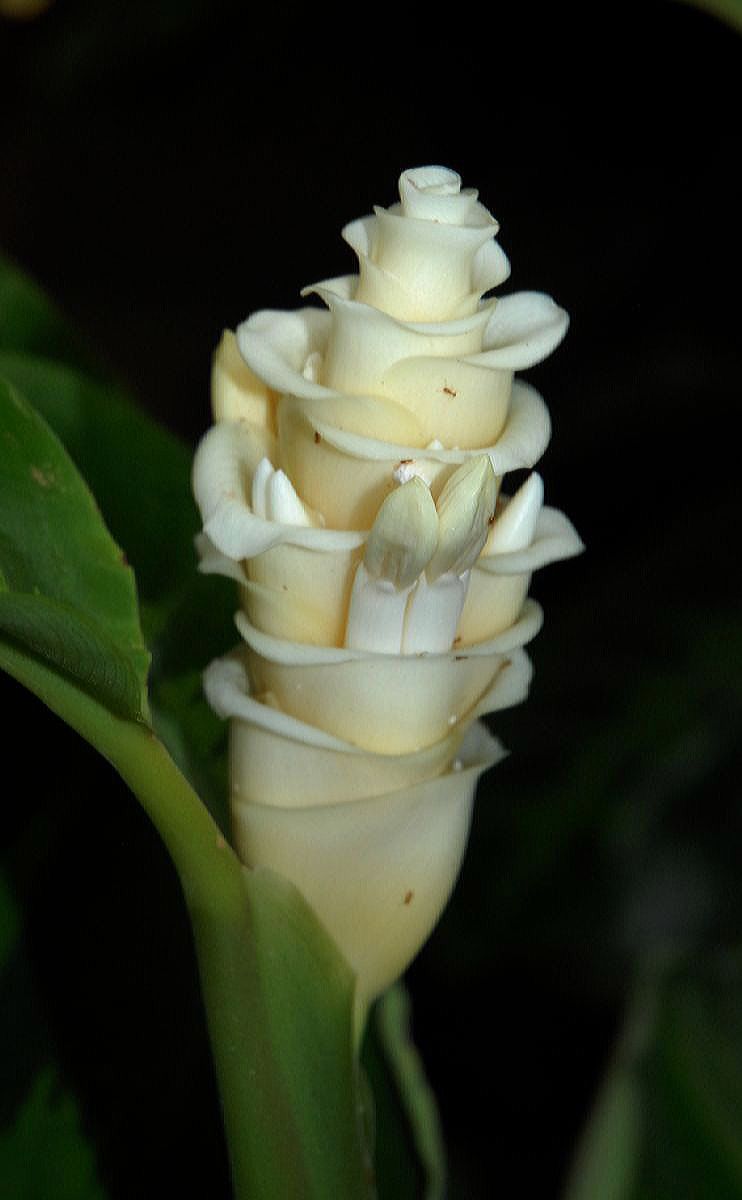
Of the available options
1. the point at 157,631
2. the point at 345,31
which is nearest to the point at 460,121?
the point at 345,31

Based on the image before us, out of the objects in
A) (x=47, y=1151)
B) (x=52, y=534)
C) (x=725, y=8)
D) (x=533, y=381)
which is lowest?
(x=47, y=1151)

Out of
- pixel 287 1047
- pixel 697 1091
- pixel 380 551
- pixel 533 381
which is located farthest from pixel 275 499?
pixel 533 381

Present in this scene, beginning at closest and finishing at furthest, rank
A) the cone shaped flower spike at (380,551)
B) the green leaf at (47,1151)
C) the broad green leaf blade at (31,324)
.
→ the cone shaped flower spike at (380,551), the green leaf at (47,1151), the broad green leaf blade at (31,324)

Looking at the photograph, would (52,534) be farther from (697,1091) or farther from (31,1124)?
(697,1091)

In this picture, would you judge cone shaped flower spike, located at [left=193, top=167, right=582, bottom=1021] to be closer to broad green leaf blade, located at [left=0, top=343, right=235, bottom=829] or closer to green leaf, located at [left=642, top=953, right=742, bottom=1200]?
broad green leaf blade, located at [left=0, top=343, right=235, bottom=829]

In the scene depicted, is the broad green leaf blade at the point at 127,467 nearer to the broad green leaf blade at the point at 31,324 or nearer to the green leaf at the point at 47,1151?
the broad green leaf blade at the point at 31,324

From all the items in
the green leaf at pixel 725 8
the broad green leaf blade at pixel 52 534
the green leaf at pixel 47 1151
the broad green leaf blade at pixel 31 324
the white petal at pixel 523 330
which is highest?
the green leaf at pixel 725 8

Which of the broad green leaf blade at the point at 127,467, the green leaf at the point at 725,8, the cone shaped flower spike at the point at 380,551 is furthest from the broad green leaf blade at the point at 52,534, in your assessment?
the green leaf at the point at 725,8
